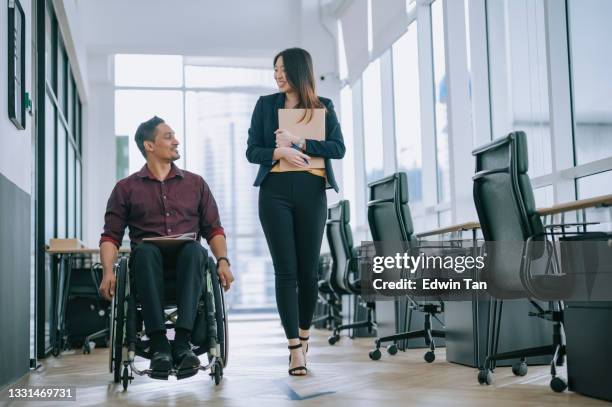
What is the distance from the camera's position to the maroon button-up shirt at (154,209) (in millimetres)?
3033

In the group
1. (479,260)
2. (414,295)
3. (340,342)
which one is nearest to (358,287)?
(340,342)

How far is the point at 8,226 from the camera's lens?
10.4ft

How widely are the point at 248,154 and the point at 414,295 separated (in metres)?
1.25

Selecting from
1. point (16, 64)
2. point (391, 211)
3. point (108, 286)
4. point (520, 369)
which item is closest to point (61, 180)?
point (16, 64)

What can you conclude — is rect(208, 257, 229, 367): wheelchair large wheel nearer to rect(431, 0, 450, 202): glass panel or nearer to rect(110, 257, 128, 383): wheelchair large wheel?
rect(110, 257, 128, 383): wheelchair large wheel

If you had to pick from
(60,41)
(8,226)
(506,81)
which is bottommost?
(8,226)

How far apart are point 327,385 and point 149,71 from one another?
7.97 meters

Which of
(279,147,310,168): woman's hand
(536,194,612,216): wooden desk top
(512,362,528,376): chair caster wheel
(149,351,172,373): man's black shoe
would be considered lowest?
(512,362,528,376): chair caster wheel

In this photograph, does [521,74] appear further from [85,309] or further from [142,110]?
[142,110]

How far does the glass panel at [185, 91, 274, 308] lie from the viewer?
33.7 ft

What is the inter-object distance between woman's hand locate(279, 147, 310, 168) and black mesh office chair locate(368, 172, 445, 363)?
977 mm

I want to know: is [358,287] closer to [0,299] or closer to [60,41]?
[0,299]

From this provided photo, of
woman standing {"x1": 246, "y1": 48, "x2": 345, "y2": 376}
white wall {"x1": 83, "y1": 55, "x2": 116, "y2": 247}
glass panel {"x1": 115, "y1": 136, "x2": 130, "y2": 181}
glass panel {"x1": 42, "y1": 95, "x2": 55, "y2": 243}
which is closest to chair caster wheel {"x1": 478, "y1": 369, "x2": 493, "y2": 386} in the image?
woman standing {"x1": 246, "y1": 48, "x2": 345, "y2": 376}

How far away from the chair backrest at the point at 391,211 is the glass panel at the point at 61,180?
2.98 metres
